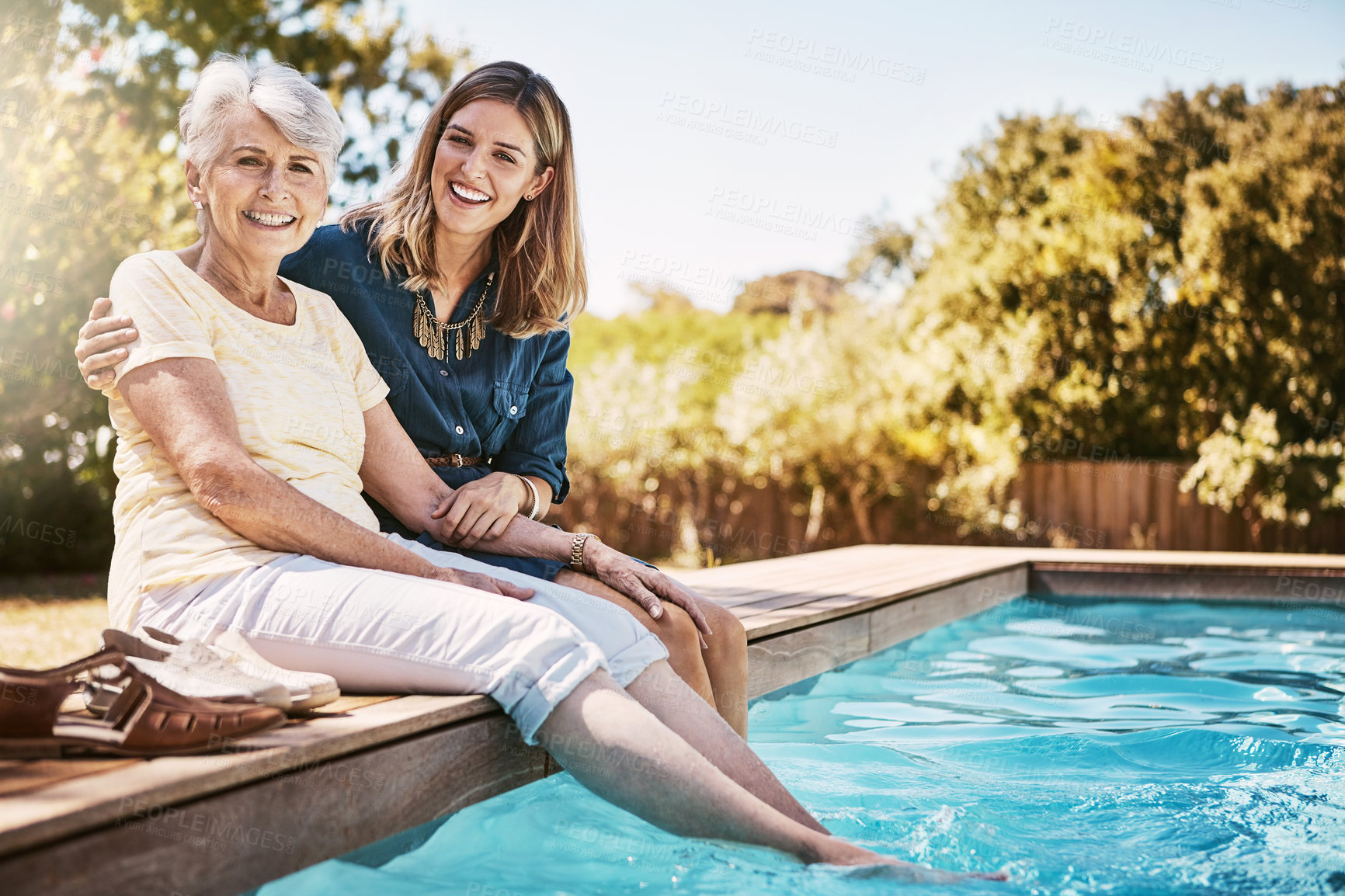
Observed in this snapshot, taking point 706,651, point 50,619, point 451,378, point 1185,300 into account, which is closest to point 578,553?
point 706,651

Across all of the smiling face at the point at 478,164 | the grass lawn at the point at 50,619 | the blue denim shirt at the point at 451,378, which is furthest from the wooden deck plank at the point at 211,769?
the grass lawn at the point at 50,619

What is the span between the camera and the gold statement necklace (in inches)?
104

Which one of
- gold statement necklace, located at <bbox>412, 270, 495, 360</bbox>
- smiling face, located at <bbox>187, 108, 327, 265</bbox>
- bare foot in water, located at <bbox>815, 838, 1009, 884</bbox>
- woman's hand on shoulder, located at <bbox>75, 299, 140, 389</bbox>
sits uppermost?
smiling face, located at <bbox>187, 108, 327, 265</bbox>

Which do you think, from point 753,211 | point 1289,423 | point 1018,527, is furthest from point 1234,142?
point 753,211

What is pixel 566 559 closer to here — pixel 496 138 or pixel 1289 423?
pixel 496 138

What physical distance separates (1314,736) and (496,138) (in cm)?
300

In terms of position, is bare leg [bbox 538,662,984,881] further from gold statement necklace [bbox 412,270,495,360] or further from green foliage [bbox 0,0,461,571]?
green foliage [bbox 0,0,461,571]

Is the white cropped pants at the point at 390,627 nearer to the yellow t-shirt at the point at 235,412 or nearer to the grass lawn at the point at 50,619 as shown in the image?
the yellow t-shirt at the point at 235,412

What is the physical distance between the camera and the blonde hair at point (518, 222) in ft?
8.69

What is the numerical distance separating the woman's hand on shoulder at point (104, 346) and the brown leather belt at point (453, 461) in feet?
2.79

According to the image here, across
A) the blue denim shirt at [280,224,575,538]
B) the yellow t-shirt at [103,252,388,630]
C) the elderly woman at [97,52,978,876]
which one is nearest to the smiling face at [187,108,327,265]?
the elderly woman at [97,52,978,876]

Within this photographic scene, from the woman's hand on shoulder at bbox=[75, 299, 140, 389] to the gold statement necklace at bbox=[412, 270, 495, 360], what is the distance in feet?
2.60

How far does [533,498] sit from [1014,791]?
140 cm

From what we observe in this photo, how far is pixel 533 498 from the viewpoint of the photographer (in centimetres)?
270
